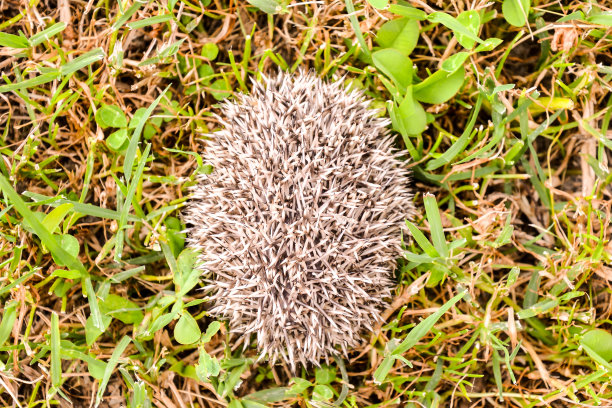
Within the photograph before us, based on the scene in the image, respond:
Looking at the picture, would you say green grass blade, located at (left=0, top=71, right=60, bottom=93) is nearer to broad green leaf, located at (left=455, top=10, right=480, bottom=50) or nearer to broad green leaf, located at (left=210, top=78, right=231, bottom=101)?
broad green leaf, located at (left=210, top=78, right=231, bottom=101)

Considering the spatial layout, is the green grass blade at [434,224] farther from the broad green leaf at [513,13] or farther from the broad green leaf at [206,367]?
the broad green leaf at [206,367]

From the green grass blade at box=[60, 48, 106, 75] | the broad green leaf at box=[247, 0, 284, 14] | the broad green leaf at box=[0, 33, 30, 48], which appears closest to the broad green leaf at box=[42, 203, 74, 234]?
the green grass blade at box=[60, 48, 106, 75]

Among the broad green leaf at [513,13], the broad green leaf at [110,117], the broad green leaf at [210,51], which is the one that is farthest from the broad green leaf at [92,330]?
the broad green leaf at [513,13]

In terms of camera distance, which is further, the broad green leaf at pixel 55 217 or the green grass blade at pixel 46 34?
the green grass blade at pixel 46 34

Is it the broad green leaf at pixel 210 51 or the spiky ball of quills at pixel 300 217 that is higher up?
the broad green leaf at pixel 210 51

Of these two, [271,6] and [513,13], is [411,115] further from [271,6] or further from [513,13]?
[271,6]

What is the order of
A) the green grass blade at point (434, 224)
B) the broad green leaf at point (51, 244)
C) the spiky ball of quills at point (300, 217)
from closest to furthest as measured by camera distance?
the spiky ball of quills at point (300, 217), the broad green leaf at point (51, 244), the green grass blade at point (434, 224)

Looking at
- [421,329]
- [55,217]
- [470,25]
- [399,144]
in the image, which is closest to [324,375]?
Result: [421,329]
